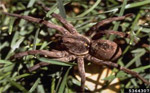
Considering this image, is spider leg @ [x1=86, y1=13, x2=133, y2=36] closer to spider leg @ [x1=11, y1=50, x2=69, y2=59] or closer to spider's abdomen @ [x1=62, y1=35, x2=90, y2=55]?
spider's abdomen @ [x1=62, y1=35, x2=90, y2=55]

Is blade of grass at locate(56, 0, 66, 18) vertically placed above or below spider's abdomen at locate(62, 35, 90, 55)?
above

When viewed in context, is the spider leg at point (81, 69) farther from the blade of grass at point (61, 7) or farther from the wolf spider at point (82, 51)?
the blade of grass at point (61, 7)

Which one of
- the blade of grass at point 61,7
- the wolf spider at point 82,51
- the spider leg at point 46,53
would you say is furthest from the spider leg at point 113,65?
the blade of grass at point 61,7

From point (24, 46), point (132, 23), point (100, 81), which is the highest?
point (132, 23)

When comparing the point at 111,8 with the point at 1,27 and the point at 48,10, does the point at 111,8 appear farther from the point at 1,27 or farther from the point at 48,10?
the point at 1,27

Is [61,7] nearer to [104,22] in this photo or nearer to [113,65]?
[104,22]

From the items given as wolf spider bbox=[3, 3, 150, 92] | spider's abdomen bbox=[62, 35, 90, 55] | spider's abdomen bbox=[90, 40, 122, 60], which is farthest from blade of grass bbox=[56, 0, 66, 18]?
spider's abdomen bbox=[90, 40, 122, 60]

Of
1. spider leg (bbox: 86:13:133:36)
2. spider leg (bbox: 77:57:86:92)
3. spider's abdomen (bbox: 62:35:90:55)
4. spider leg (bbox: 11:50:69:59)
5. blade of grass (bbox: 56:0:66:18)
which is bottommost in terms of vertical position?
spider leg (bbox: 77:57:86:92)

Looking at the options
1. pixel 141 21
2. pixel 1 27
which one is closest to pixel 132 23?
pixel 141 21
